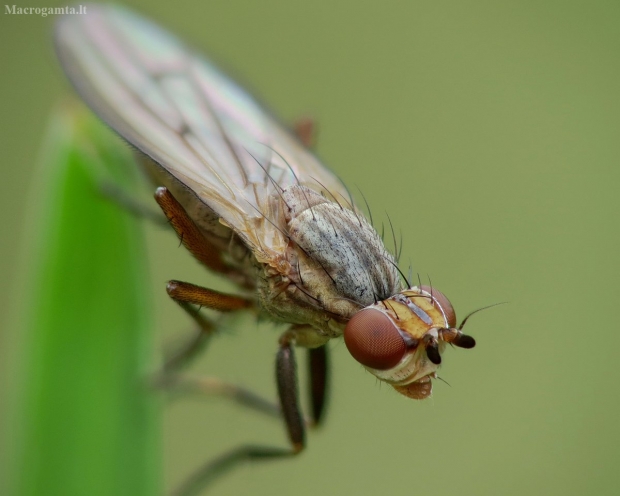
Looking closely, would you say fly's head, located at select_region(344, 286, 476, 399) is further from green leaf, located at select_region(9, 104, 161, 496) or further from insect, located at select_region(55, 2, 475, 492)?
green leaf, located at select_region(9, 104, 161, 496)

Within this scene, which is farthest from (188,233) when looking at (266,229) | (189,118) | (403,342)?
(403,342)

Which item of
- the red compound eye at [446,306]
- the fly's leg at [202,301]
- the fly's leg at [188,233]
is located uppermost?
the fly's leg at [188,233]

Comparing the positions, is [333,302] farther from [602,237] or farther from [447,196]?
[602,237]

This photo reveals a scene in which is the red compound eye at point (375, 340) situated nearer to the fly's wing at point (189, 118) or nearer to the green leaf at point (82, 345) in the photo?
the fly's wing at point (189, 118)

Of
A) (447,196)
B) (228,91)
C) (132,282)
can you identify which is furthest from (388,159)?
(132,282)

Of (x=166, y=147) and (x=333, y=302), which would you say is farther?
(x=166, y=147)

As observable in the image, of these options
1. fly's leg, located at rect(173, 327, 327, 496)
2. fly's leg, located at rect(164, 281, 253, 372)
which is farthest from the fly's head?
fly's leg, located at rect(164, 281, 253, 372)

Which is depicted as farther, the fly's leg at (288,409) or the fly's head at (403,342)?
the fly's leg at (288,409)

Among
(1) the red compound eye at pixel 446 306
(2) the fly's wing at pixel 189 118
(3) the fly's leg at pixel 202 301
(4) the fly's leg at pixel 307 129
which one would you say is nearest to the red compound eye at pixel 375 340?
(1) the red compound eye at pixel 446 306

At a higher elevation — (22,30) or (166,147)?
(22,30)
